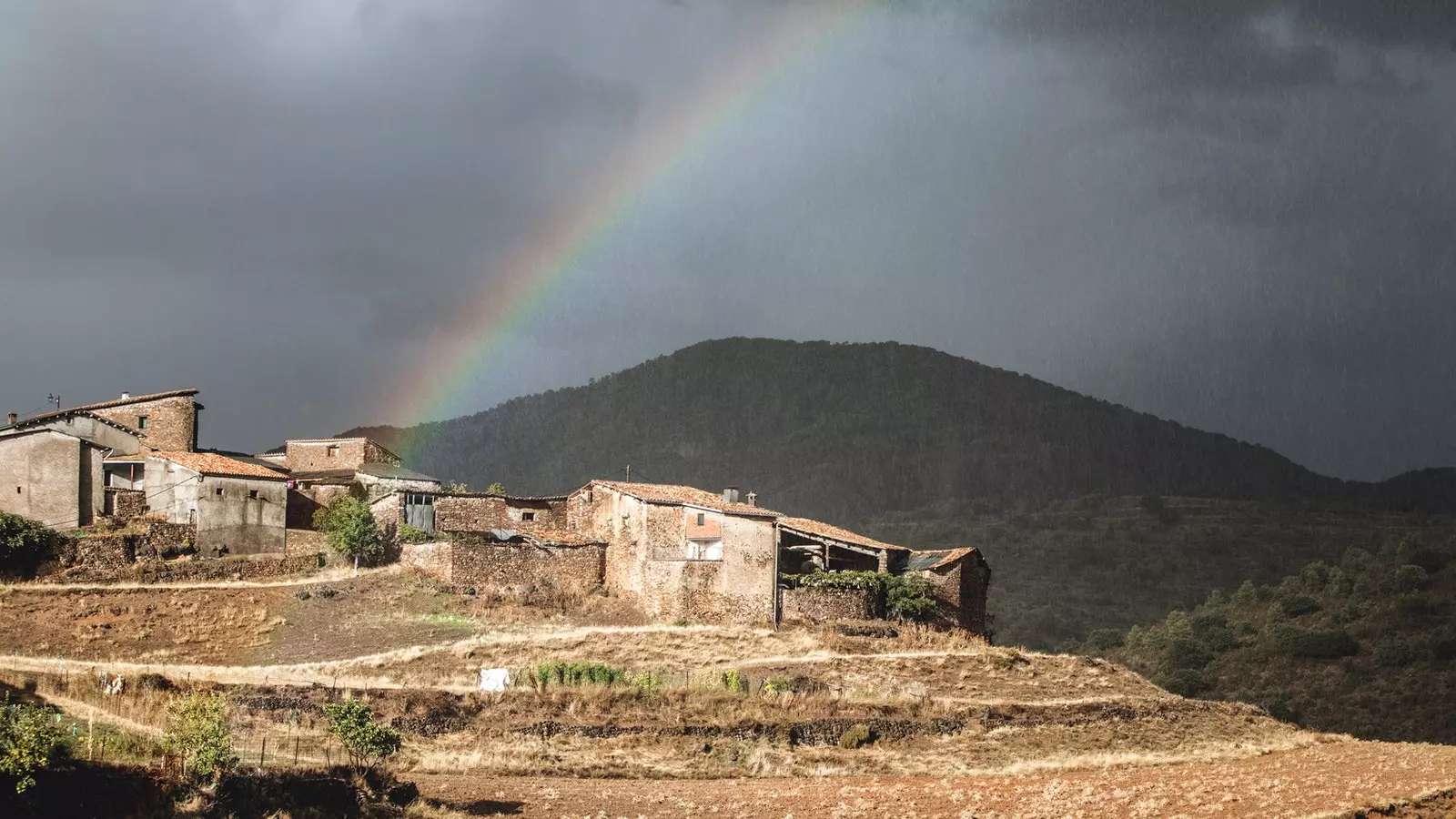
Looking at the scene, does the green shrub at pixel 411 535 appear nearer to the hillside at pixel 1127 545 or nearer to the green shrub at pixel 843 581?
the green shrub at pixel 843 581

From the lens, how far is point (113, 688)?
35.7 meters

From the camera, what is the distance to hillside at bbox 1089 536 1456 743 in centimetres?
7844

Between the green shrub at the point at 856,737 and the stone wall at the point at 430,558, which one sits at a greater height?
the stone wall at the point at 430,558

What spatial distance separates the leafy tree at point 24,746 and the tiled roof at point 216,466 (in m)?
29.0

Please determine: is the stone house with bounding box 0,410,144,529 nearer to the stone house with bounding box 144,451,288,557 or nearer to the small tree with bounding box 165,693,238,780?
the stone house with bounding box 144,451,288,557

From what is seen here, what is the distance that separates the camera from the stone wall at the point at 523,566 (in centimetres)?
5128

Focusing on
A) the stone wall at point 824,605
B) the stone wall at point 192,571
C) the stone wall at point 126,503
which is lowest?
the stone wall at point 824,605

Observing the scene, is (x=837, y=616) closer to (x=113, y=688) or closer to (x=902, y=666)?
(x=902, y=666)

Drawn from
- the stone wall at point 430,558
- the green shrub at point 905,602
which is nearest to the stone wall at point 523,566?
the stone wall at point 430,558

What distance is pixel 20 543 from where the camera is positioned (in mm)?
47250

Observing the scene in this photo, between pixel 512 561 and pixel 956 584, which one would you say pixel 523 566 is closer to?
pixel 512 561

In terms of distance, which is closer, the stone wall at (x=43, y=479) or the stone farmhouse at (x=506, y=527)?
the stone farmhouse at (x=506, y=527)

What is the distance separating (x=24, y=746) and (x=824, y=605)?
100ft

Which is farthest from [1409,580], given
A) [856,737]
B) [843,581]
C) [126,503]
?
→ [126,503]
